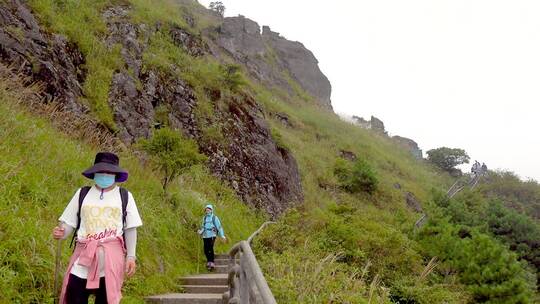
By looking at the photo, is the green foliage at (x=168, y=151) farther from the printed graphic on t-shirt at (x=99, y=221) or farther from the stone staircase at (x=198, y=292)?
the printed graphic on t-shirt at (x=99, y=221)

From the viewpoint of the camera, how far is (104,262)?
4.02 meters

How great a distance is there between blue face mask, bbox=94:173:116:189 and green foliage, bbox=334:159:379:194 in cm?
2397

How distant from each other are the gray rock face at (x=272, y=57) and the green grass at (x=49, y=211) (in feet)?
101

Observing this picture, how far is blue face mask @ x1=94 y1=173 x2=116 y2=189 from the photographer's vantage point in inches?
166

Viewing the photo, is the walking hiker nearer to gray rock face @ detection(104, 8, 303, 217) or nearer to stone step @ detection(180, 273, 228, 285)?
stone step @ detection(180, 273, 228, 285)

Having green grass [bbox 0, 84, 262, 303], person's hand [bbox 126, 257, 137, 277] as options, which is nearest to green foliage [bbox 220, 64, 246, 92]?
green grass [bbox 0, 84, 262, 303]

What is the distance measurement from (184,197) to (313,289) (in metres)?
5.19

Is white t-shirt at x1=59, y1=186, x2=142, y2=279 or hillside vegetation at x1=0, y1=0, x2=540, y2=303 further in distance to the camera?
hillside vegetation at x1=0, y1=0, x2=540, y2=303

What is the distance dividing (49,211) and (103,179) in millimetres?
2397

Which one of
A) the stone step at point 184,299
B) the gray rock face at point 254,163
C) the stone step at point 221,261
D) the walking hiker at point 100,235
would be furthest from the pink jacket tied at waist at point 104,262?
the gray rock face at point 254,163

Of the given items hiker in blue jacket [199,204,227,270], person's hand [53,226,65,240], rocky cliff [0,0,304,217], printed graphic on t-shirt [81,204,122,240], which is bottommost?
hiker in blue jacket [199,204,227,270]

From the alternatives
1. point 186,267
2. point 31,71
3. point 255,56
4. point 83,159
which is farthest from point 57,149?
point 255,56

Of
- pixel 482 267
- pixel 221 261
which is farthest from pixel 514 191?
pixel 221 261

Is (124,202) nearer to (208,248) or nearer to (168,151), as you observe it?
(208,248)
